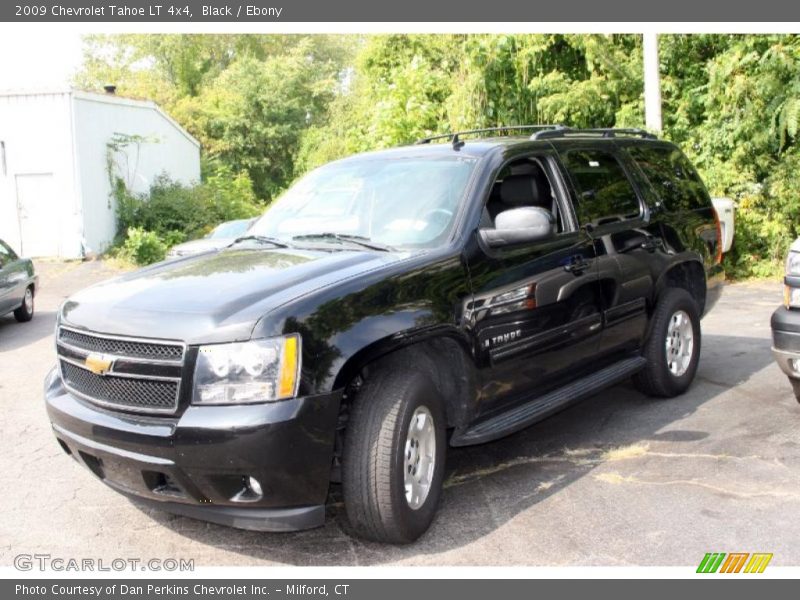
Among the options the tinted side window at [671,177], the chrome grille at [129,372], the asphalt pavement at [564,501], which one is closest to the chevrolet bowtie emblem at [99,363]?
the chrome grille at [129,372]

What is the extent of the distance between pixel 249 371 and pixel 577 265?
2.38m

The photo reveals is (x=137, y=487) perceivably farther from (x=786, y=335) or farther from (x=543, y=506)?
(x=786, y=335)

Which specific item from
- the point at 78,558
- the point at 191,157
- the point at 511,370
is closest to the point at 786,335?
the point at 511,370

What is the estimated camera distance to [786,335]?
5156 millimetres

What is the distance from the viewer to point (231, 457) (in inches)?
132

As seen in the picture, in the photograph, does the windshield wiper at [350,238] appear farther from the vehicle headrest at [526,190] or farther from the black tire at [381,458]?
the vehicle headrest at [526,190]

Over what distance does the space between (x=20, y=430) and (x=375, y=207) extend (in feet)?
10.8

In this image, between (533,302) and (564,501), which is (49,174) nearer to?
(533,302)

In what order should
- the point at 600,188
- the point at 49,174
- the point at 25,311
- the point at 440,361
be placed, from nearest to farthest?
the point at 440,361 → the point at 600,188 → the point at 25,311 → the point at 49,174

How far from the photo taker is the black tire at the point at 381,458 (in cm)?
365

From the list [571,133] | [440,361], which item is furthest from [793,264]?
[440,361]

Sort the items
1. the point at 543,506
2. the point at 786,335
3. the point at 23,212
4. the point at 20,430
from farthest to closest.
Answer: the point at 23,212, the point at 20,430, the point at 786,335, the point at 543,506

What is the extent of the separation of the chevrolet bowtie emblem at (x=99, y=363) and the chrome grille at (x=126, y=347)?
0.10 feet

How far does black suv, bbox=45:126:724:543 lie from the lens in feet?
11.2
